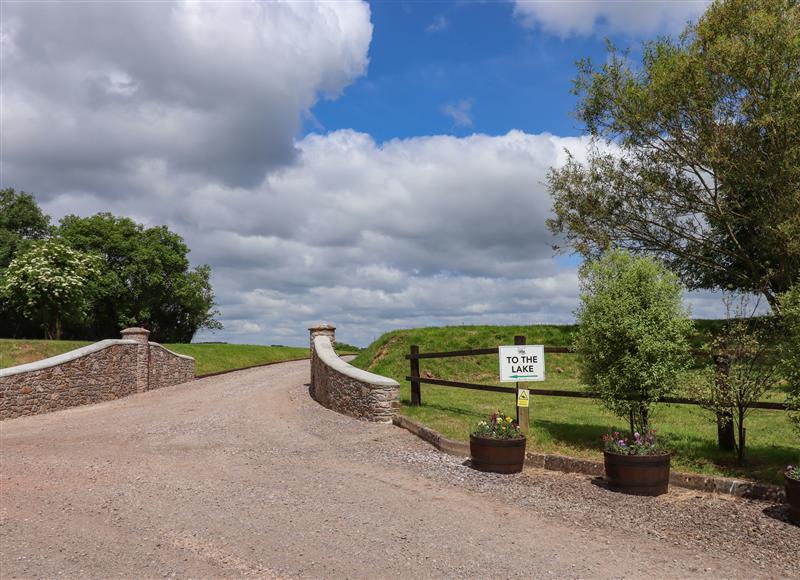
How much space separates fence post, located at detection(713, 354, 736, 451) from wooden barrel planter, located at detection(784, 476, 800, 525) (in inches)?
75.1

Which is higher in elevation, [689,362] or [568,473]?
[689,362]

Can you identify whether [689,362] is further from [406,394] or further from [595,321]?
[406,394]

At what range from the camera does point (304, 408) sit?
16078 mm

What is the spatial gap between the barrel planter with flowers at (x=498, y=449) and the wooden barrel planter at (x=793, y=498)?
3390mm

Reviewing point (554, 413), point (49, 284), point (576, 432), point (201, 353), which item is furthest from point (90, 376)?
point (49, 284)

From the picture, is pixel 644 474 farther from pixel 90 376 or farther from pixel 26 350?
pixel 26 350

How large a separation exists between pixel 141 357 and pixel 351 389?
435 inches

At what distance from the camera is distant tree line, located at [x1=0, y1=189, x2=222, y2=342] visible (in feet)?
119

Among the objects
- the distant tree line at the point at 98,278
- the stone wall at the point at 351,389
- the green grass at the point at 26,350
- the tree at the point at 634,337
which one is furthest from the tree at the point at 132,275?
the tree at the point at 634,337

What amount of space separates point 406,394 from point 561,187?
1174 centimetres

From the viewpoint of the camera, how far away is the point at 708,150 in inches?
752

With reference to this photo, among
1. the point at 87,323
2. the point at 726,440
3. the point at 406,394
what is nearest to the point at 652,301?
the point at 726,440

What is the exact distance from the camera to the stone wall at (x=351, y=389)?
13320 millimetres

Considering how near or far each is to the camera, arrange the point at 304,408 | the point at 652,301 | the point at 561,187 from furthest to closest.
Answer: the point at 561,187 < the point at 304,408 < the point at 652,301
